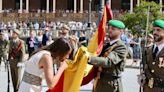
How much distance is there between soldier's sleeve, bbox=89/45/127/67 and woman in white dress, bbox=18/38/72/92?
0.71 metres

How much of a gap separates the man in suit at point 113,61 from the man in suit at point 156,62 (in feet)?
1.09

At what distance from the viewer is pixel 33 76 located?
247 inches

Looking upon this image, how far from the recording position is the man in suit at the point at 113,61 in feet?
24.1

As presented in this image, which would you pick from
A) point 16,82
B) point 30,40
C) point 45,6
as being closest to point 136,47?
point 30,40

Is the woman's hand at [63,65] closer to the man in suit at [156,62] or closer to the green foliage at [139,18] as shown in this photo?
the man in suit at [156,62]

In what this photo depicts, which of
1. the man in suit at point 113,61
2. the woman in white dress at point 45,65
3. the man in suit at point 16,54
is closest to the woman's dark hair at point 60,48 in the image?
the woman in white dress at point 45,65

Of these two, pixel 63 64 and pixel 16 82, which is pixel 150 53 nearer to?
pixel 63 64

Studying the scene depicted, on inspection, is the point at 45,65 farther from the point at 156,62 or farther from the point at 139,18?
the point at 139,18

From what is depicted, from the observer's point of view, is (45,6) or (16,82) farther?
(45,6)

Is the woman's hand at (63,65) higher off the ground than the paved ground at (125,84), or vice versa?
the woman's hand at (63,65)

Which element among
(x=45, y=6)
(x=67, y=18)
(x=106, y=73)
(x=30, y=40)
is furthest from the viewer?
(x=45, y=6)

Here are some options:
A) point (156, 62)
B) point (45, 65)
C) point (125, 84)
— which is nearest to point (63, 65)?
point (45, 65)

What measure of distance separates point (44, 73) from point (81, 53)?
3.40 ft

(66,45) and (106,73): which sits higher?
(66,45)
